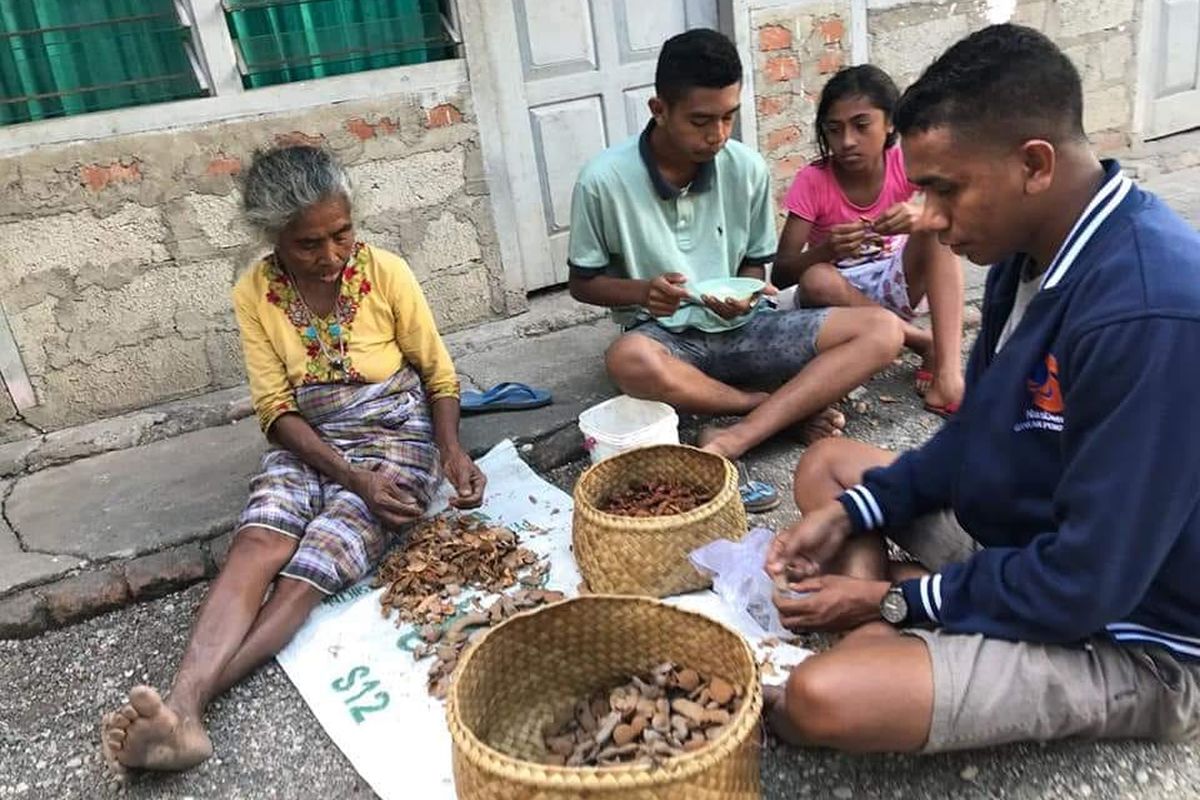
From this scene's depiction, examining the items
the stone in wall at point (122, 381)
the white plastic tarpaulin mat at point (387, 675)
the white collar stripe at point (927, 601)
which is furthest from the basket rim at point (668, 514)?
the stone in wall at point (122, 381)

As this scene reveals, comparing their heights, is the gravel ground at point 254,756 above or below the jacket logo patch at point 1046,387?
below

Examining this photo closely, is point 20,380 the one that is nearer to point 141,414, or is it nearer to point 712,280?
point 141,414

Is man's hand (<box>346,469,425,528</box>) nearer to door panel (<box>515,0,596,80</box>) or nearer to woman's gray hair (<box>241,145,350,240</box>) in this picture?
woman's gray hair (<box>241,145,350,240</box>)

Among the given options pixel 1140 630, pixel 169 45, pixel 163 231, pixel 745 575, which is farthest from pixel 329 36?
pixel 1140 630

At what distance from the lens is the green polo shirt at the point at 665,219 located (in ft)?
9.88

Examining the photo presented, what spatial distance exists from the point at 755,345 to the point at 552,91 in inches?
→ 62.5

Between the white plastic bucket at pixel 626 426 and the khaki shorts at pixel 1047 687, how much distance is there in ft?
3.81

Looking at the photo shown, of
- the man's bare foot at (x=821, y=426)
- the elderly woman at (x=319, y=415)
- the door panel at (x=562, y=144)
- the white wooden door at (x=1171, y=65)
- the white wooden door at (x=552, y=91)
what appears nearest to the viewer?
the elderly woman at (x=319, y=415)

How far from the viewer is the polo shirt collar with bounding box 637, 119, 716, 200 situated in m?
2.99

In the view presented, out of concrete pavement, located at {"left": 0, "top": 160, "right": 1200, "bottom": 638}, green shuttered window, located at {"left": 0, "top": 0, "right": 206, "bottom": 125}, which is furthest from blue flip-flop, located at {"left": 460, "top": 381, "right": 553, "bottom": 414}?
green shuttered window, located at {"left": 0, "top": 0, "right": 206, "bottom": 125}

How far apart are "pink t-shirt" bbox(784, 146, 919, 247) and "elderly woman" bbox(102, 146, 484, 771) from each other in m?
1.34

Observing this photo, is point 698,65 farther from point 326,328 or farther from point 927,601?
point 927,601

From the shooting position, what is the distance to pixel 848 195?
325 cm

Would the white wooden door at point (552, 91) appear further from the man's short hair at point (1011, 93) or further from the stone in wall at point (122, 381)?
the man's short hair at point (1011, 93)
